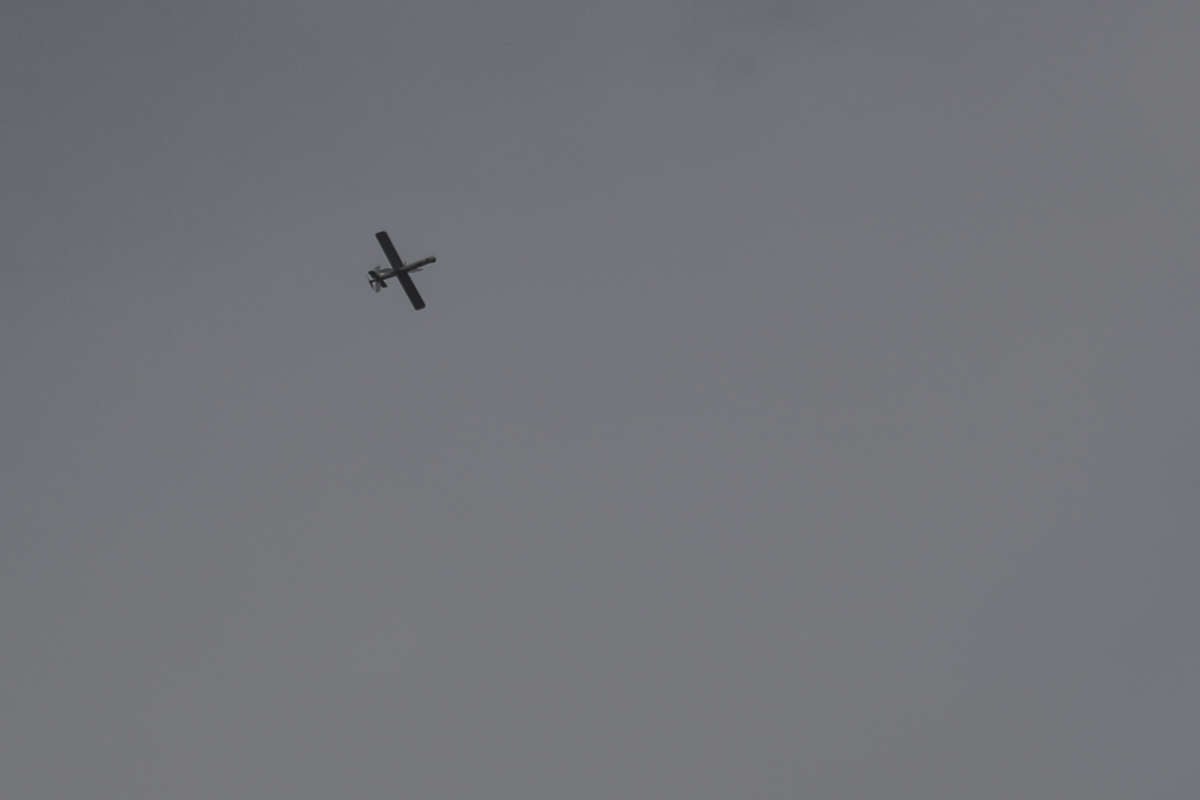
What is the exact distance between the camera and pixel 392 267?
538 feet
